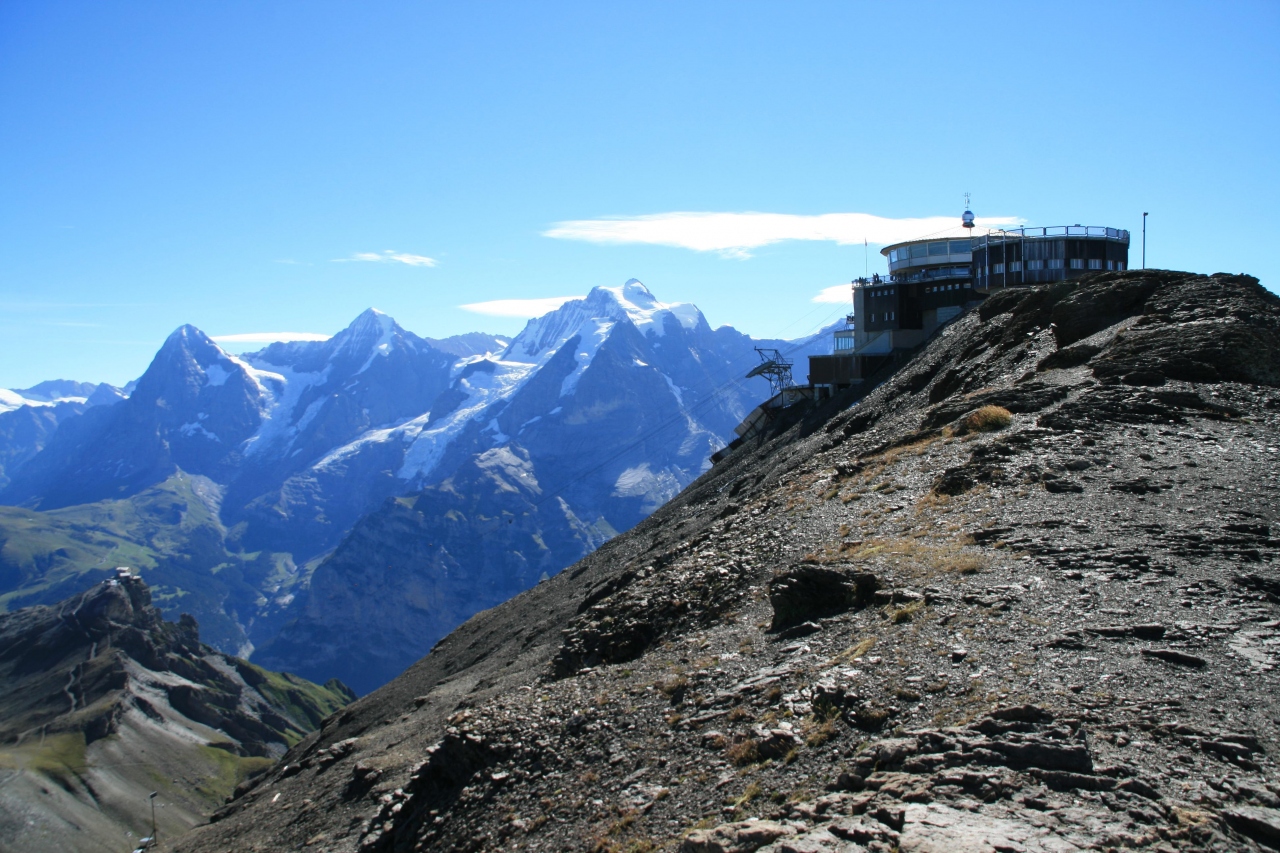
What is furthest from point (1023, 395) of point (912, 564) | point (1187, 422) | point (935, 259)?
point (935, 259)

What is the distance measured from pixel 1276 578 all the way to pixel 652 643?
51.6ft

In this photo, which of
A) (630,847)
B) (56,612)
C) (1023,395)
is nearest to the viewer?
(630,847)

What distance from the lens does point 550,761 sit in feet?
63.8

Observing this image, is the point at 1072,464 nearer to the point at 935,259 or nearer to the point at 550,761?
the point at 550,761

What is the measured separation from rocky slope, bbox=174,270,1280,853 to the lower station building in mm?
28165

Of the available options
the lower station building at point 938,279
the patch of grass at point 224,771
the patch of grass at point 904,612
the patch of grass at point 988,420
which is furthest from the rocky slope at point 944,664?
the patch of grass at point 224,771

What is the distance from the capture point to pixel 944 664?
55.0 feet

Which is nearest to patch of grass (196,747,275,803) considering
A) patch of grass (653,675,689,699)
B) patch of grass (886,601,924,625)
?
patch of grass (653,675,689,699)

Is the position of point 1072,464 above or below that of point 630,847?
above

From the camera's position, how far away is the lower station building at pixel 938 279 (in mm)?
68938

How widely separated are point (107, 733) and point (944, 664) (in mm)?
164135

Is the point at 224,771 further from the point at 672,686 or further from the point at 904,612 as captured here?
the point at 904,612

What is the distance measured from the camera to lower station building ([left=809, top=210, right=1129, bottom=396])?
68.9 m

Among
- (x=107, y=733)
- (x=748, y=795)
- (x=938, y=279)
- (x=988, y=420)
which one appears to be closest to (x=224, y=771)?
(x=107, y=733)
